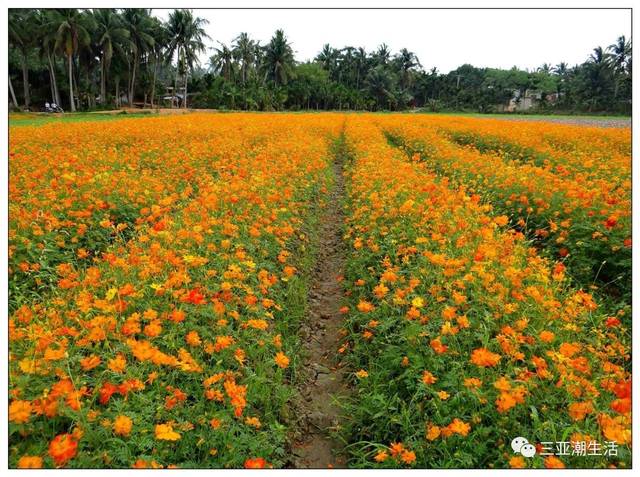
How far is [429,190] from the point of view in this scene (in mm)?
5129

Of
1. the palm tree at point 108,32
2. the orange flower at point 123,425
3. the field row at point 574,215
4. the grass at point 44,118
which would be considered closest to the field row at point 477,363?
the field row at point 574,215

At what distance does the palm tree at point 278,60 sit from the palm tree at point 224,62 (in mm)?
4352

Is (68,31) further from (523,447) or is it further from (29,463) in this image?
(523,447)

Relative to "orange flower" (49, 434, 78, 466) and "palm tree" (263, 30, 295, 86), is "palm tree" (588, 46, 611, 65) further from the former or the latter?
"orange flower" (49, 434, 78, 466)

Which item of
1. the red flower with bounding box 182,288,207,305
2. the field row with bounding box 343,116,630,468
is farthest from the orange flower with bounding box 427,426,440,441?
the red flower with bounding box 182,288,207,305

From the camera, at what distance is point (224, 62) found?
50.7 m

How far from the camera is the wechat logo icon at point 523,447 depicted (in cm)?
187

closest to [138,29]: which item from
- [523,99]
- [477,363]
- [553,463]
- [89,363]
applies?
[89,363]

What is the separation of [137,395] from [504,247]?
3.10 m

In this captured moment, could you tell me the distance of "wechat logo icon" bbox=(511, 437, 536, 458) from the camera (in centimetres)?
187

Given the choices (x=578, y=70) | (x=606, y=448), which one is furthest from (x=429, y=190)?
(x=578, y=70)

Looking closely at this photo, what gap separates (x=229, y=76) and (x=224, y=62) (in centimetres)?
179

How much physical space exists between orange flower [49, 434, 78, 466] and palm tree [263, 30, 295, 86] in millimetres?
54284

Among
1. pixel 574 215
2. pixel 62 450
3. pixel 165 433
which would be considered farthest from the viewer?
pixel 574 215
